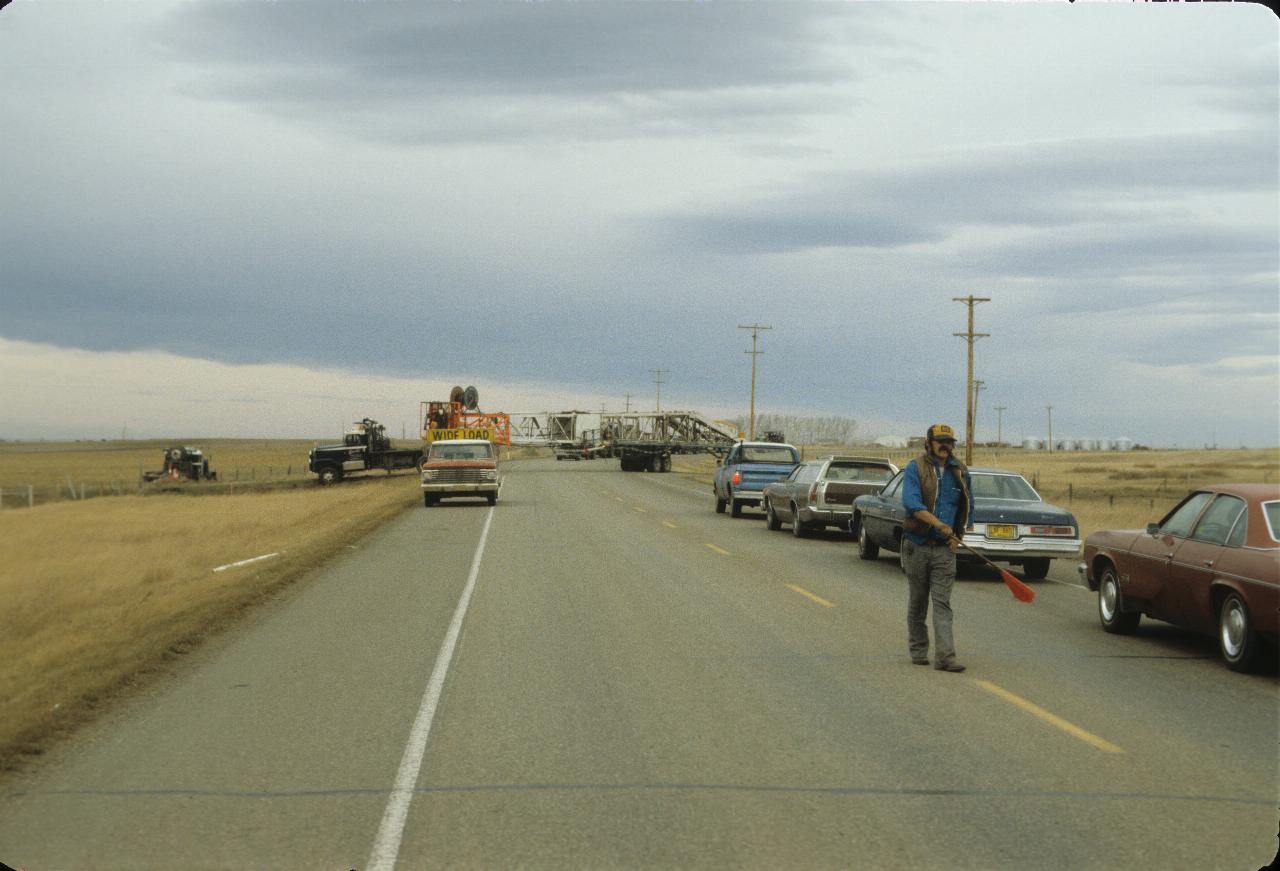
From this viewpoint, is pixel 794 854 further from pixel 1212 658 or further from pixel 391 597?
pixel 391 597

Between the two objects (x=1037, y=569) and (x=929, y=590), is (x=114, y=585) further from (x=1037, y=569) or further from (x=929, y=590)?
(x=1037, y=569)

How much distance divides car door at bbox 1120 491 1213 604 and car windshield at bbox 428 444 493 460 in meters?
28.0

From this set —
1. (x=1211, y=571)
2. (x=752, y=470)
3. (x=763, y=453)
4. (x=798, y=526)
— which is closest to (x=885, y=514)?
(x=798, y=526)

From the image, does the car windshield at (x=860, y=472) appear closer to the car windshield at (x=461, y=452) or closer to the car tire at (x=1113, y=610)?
the car tire at (x=1113, y=610)

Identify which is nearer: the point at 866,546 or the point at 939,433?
the point at 939,433

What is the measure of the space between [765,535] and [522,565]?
8.72 metres

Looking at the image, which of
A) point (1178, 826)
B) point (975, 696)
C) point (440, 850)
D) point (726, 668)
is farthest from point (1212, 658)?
point (440, 850)

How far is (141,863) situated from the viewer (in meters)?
5.62

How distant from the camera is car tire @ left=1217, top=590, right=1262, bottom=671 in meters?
10.5

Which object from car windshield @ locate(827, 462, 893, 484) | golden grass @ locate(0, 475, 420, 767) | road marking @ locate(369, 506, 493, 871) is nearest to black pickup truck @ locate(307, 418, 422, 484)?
golden grass @ locate(0, 475, 420, 767)

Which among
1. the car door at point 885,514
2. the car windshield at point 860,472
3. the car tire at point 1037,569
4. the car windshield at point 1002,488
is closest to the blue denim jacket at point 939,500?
the car door at point 885,514

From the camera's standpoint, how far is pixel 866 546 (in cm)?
2144

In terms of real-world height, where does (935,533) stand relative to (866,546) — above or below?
above

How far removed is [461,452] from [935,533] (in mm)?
29497
